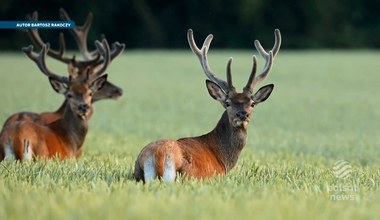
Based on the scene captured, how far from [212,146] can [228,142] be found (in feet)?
0.60

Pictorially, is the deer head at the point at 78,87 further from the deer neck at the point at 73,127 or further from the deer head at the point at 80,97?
the deer neck at the point at 73,127

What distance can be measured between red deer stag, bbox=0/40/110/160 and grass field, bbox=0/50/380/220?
364 millimetres

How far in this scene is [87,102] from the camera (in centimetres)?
1065

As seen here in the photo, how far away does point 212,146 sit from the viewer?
867cm

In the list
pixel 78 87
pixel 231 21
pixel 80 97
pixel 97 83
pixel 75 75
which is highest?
pixel 231 21

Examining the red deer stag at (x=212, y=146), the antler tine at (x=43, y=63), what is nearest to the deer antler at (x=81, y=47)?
the antler tine at (x=43, y=63)

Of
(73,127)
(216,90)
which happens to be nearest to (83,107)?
(73,127)

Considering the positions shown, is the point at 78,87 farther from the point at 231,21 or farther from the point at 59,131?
the point at 231,21

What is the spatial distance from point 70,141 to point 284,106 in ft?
42.9

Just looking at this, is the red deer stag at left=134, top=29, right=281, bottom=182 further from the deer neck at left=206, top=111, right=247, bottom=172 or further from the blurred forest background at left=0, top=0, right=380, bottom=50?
the blurred forest background at left=0, top=0, right=380, bottom=50

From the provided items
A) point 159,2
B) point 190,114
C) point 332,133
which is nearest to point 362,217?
point 332,133

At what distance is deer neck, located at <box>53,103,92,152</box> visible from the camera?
10.9 m

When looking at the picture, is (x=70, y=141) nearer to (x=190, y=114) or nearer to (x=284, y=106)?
(x=190, y=114)

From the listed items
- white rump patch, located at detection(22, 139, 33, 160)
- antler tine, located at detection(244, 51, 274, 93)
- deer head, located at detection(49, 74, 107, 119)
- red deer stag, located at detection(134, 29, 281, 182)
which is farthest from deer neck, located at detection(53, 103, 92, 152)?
antler tine, located at detection(244, 51, 274, 93)
